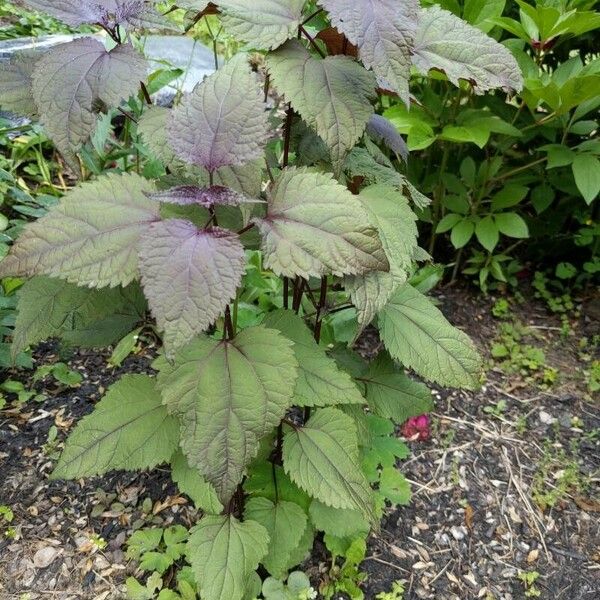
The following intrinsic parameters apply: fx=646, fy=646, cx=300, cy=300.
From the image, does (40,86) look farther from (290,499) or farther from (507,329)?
(507,329)

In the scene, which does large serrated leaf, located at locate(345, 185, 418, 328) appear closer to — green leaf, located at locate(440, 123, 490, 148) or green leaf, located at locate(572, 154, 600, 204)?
green leaf, located at locate(440, 123, 490, 148)

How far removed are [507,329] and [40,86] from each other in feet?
6.90

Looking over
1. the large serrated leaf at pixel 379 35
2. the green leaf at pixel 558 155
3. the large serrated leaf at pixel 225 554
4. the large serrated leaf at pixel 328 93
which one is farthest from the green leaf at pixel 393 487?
the green leaf at pixel 558 155

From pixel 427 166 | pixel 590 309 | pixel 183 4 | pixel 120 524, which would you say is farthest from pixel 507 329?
pixel 183 4

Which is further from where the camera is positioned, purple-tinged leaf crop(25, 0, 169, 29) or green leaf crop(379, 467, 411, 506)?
green leaf crop(379, 467, 411, 506)

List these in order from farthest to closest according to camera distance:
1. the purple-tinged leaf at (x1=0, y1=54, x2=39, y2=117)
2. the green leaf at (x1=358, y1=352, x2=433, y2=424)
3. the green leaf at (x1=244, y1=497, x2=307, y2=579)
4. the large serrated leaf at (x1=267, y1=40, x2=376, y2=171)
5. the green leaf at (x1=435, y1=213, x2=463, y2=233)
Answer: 1. the green leaf at (x1=435, y1=213, x2=463, y2=233)
2. the green leaf at (x1=358, y1=352, x2=433, y2=424)
3. the green leaf at (x1=244, y1=497, x2=307, y2=579)
4. the purple-tinged leaf at (x1=0, y1=54, x2=39, y2=117)
5. the large serrated leaf at (x1=267, y1=40, x2=376, y2=171)

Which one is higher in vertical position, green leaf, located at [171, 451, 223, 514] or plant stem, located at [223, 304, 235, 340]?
plant stem, located at [223, 304, 235, 340]

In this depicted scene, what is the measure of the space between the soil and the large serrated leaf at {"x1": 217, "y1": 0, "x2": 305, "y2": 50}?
127 cm

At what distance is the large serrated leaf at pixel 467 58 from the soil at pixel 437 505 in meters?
1.29

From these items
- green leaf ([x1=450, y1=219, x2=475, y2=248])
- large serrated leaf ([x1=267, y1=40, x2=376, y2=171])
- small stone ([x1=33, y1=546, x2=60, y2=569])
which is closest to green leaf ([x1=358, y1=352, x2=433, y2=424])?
large serrated leaf ([x1=267, y1=40, x2=376, y2=171])

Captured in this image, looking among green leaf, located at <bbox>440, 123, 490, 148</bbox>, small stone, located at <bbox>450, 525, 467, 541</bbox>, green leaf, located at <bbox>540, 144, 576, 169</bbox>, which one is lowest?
small stone, located at <bbox>450, 525, 467, 541</bbox>

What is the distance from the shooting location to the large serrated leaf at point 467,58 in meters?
1.23

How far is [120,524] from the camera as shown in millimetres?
1777

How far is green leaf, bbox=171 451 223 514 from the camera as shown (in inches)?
55.5
